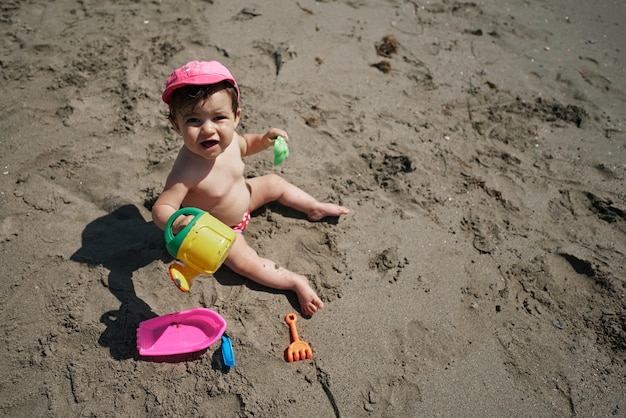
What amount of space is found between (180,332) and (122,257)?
565 mm

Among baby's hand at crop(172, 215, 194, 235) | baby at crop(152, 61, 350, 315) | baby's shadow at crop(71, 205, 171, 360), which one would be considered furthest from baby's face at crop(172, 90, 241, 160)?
baby's shadow at crop(71, 205, 171, 360)

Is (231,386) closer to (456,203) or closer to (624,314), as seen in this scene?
(456,203)

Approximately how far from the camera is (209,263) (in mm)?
1917

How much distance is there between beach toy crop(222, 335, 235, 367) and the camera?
2.15 m

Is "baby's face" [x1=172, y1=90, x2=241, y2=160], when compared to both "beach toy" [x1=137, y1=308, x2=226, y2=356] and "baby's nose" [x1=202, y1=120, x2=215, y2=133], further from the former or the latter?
"beach toy" [x1=137, y1=308, x2=226, y2=356]

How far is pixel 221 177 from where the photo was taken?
242 centimetres

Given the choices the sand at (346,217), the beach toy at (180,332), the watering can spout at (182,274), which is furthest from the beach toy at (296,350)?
the watering can spout at (182,274)

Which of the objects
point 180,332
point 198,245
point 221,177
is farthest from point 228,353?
point 221,177

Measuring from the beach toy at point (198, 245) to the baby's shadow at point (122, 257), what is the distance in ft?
1.80

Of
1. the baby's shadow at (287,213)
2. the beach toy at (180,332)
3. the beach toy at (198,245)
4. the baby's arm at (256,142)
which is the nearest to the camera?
the beach toy at (198,245)

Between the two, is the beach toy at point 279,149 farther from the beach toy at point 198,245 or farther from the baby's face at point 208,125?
the beach toy at point 198,245

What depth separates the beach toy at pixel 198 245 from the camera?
1890mm

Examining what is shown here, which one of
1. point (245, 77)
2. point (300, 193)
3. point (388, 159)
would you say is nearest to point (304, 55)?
point (245, 77)

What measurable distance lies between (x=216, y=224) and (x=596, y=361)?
1.98 metres
